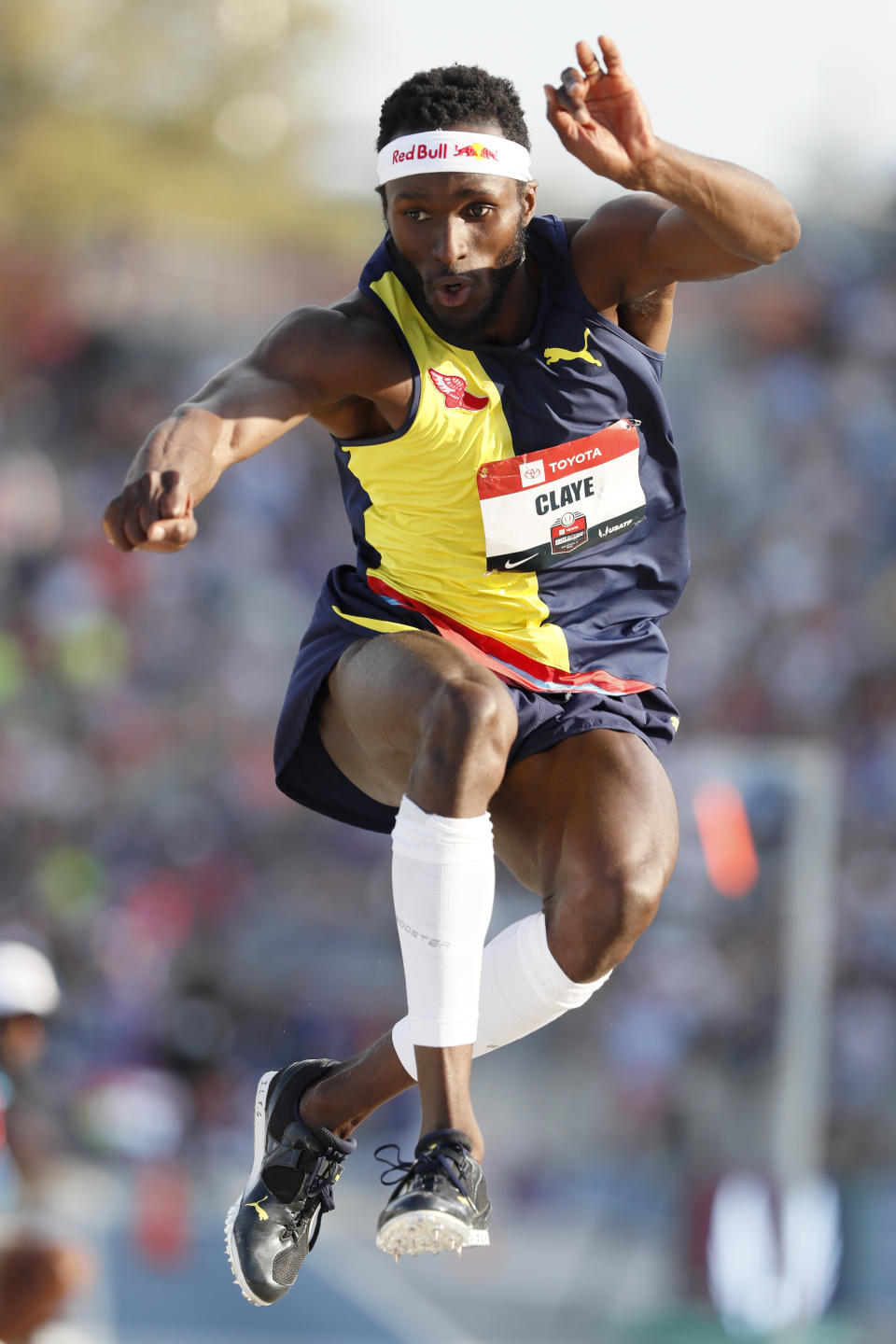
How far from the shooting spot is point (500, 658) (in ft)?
11.9

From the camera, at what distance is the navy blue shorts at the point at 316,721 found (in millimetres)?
3602

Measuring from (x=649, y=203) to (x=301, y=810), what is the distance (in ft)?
27.8

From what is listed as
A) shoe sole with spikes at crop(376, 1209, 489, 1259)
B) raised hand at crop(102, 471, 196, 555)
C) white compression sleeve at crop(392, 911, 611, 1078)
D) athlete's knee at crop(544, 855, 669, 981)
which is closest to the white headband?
raised hand at crop(102, 471, 196, 555)

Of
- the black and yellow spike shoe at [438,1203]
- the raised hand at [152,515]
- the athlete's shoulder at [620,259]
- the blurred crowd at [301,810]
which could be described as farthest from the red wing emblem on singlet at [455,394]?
the blurred crowd at [301,810]

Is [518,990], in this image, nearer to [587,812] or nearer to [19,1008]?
[587,812]

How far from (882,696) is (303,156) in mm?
20468

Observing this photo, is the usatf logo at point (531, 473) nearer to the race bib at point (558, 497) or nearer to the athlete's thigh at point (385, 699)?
the race bib at point (558, 497)

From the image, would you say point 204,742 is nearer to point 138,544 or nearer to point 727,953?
point 727,953

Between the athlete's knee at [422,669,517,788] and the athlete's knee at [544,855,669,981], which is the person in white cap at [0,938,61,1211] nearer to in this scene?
the athlete's knee at [544,855,669,981]

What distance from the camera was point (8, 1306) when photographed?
6.04 m

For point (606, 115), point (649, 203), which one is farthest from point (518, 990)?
point (606, 115)

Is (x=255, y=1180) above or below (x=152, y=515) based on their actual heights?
below

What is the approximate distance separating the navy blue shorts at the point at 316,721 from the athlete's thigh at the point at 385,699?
0.18ft

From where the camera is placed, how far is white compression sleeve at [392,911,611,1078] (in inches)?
139
